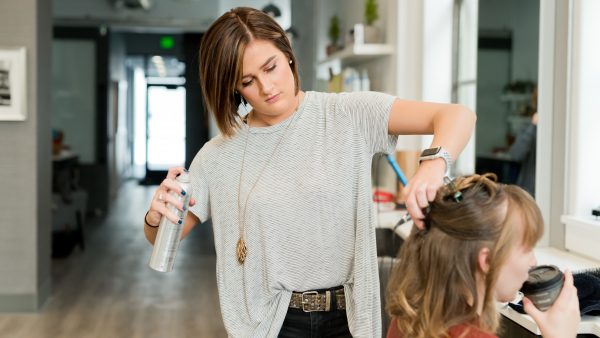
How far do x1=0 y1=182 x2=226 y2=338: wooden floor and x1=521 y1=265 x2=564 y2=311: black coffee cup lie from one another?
3.16 m

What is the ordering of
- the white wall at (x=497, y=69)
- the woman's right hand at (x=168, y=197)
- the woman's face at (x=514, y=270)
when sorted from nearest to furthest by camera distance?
1. the woman's face at (x=514, y=270)
2. the woman's right hand at (x=168, y=197)
3. the white wall at (x=497, y=69)

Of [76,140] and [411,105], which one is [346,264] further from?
[76,140]

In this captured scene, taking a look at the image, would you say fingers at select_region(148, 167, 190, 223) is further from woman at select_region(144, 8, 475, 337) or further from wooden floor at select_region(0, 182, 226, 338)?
wooden floor at select_region(0, 182, 226, 338)

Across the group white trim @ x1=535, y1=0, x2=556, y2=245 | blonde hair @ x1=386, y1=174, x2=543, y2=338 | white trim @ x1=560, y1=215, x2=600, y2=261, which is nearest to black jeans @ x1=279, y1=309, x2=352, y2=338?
blonde hair @ x1=386, y1=174, x2=543, y2=338

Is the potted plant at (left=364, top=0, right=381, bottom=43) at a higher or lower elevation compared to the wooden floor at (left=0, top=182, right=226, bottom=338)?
higher

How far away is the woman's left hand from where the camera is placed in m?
1.26

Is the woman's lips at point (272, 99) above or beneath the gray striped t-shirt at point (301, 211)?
above

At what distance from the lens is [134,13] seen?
1059 cm

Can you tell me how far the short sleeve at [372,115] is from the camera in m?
1.61

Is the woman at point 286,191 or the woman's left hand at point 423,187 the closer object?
the woman's left hand at point 423,187

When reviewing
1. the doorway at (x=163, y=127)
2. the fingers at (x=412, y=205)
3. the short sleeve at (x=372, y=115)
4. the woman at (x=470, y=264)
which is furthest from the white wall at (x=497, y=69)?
the doorway at (x=163, y=127)

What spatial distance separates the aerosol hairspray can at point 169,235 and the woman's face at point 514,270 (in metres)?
0.59

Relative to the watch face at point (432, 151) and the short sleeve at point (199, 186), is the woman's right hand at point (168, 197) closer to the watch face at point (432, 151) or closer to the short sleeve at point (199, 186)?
the short sleeve at point (199, 186)

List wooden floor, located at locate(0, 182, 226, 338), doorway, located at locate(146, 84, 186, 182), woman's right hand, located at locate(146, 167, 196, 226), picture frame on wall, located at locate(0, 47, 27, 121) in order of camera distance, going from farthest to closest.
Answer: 1. doorway, located at locate(146, 84, 186, 182)
2. picture frame on wall, located at locate(0, 47, 27, 121)
3. wooden floor, located at locate(0, 182, 226, 338)
4. woman's right hand, located at locate(146, 167, 196, 226)
